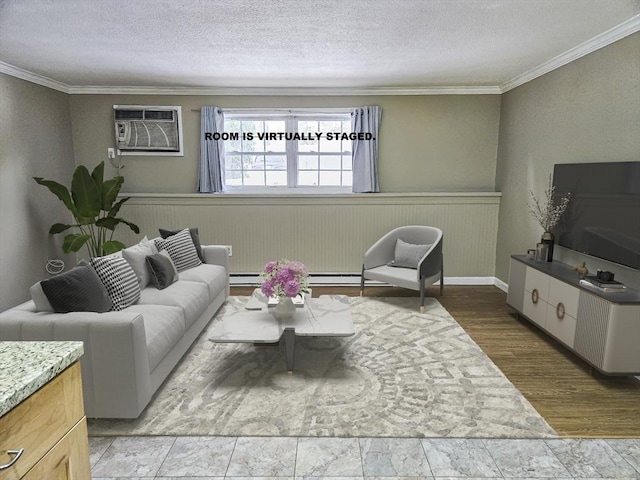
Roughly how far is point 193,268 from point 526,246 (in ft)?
11.8

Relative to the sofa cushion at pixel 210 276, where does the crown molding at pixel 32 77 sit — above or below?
above

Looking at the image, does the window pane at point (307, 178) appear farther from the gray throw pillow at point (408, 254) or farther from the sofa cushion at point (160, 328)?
the sofa cushion at point (160, 328)

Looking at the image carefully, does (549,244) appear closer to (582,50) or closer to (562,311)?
(562,311)

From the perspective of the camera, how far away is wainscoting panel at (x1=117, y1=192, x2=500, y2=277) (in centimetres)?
512

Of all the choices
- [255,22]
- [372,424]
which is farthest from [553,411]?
[255,22]

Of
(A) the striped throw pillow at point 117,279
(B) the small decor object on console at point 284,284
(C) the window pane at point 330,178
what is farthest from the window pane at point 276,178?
(A) the striped throw pillow at point 117,279

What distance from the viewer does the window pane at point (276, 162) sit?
5.30m

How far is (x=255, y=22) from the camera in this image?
110 inches

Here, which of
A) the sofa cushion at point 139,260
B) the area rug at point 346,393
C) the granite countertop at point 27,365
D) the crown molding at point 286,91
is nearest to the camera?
the granite countertop at point 27,365

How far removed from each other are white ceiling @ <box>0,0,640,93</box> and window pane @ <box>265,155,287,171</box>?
0.99 meters

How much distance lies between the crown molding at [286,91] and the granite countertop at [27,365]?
14.5ft

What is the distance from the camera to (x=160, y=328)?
2.64 metres

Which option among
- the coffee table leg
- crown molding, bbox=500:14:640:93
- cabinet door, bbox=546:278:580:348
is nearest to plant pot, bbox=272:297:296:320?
the coffee table leg

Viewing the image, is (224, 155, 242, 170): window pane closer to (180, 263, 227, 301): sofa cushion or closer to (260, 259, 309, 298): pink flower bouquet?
(180, 263, 227, 301): sofa cushion
